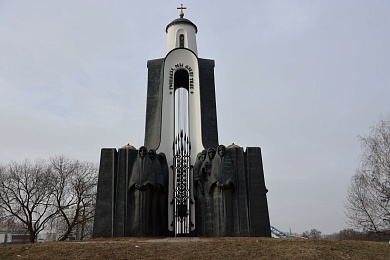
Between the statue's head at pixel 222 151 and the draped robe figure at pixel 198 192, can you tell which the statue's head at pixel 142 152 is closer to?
the draped robe figure at pixel 198 192

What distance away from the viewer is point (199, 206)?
497 inches

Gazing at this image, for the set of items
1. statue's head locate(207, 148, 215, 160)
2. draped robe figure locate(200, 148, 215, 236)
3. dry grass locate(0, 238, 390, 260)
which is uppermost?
statue's head locate(207, 148, 215, 160)

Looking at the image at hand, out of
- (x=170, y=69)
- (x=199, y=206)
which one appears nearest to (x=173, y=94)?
(x=170, y=69)

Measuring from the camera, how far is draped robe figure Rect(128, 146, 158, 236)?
11.6 metres

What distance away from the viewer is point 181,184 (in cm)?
1329

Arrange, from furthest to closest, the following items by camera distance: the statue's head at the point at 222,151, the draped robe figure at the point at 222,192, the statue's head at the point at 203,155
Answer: the statue's head at the point at 203,155 < the statue's head at the point at 222,151 < the draped robe figure at the point at 222,192

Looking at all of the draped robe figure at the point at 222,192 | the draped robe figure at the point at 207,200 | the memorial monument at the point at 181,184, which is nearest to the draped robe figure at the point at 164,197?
the memorial monument at the point at 181,184

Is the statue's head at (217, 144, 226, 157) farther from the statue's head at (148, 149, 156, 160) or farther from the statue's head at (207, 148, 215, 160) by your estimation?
the statue's head at (148, 149, 156, 160)

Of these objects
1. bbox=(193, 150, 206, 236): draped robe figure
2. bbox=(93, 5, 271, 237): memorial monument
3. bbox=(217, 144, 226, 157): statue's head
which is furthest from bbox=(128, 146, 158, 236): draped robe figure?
bbox=(217, 144, 226, 157): statue's head

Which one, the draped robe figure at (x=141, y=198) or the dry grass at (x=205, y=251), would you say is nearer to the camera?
the dry grass at (x=205, y=251)

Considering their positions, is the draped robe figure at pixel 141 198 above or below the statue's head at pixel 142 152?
below

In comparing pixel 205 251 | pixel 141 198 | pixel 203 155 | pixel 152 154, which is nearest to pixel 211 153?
pixel 203 155

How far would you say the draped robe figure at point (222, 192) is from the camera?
11594 mm

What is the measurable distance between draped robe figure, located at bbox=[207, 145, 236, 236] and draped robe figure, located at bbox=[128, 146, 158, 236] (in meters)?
2.05
